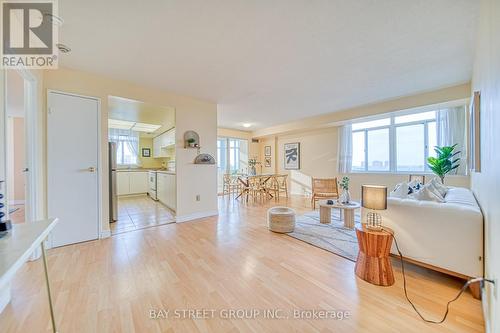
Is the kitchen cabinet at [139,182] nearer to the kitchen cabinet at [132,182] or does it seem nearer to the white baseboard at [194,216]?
the kitchen cabinet at [132,182]

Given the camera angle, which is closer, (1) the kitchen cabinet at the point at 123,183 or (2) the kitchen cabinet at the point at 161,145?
(2) the kitchen cabinet at the point at 161,145

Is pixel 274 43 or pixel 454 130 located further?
pixel 454 130

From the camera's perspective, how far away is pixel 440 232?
5.61 ft

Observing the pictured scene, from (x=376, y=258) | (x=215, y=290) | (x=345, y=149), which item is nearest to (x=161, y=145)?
(x=215, y=290)

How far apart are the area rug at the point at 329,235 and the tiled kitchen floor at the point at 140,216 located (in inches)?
93.0

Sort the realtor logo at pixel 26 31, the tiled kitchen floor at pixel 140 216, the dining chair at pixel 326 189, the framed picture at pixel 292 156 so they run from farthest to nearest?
1. the framed picture at pixel 292 156
2. the dining chair at pixel 326 189
3. the tiled kitchen floor at pixel 140 216
4. the realtor logo at pixel 26 31

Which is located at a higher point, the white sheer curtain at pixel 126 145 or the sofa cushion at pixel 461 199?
the white sheer curtain at pixel 126 145

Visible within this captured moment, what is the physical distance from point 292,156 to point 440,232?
209 inches

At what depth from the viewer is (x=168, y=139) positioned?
5.01m

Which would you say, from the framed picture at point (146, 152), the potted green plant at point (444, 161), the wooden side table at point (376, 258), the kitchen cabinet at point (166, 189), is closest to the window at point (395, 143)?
the potted green plant at point (444, 161)

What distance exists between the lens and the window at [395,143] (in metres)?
4.20

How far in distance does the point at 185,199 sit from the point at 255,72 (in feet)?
8.35

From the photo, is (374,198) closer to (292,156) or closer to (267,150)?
(292,156)

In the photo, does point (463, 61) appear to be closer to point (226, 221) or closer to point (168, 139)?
point (226, 221)
